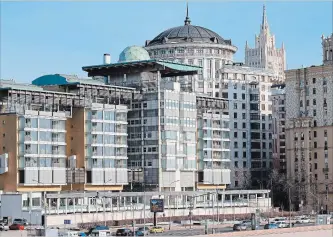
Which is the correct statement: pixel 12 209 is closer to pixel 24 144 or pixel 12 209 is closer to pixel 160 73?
pixel 24 144

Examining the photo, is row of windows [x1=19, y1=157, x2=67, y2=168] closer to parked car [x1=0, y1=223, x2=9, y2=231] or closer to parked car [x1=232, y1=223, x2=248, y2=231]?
parked car [x1=0, y1=223, x2=9, y2=231]

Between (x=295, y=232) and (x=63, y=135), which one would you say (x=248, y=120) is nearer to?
(x=63, y=135)

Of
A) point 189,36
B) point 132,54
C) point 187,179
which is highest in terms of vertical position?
point 189,36

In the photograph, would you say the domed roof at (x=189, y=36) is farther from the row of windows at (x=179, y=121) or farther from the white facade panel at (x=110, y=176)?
the white facade panel at (x=110, y=176)

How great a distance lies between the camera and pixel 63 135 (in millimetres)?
134750

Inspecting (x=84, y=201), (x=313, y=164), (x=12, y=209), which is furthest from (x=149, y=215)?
(x=313, y=164)

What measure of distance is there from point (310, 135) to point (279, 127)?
913 inches

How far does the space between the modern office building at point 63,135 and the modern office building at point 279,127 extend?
2049 inches

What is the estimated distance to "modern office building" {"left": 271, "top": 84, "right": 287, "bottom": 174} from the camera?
191 metres

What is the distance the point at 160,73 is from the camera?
495 feet

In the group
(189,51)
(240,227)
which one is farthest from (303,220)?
(189,51)

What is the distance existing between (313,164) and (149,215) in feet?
142

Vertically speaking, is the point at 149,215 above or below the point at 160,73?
below

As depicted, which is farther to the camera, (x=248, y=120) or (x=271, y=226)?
(x=248, y=120)
